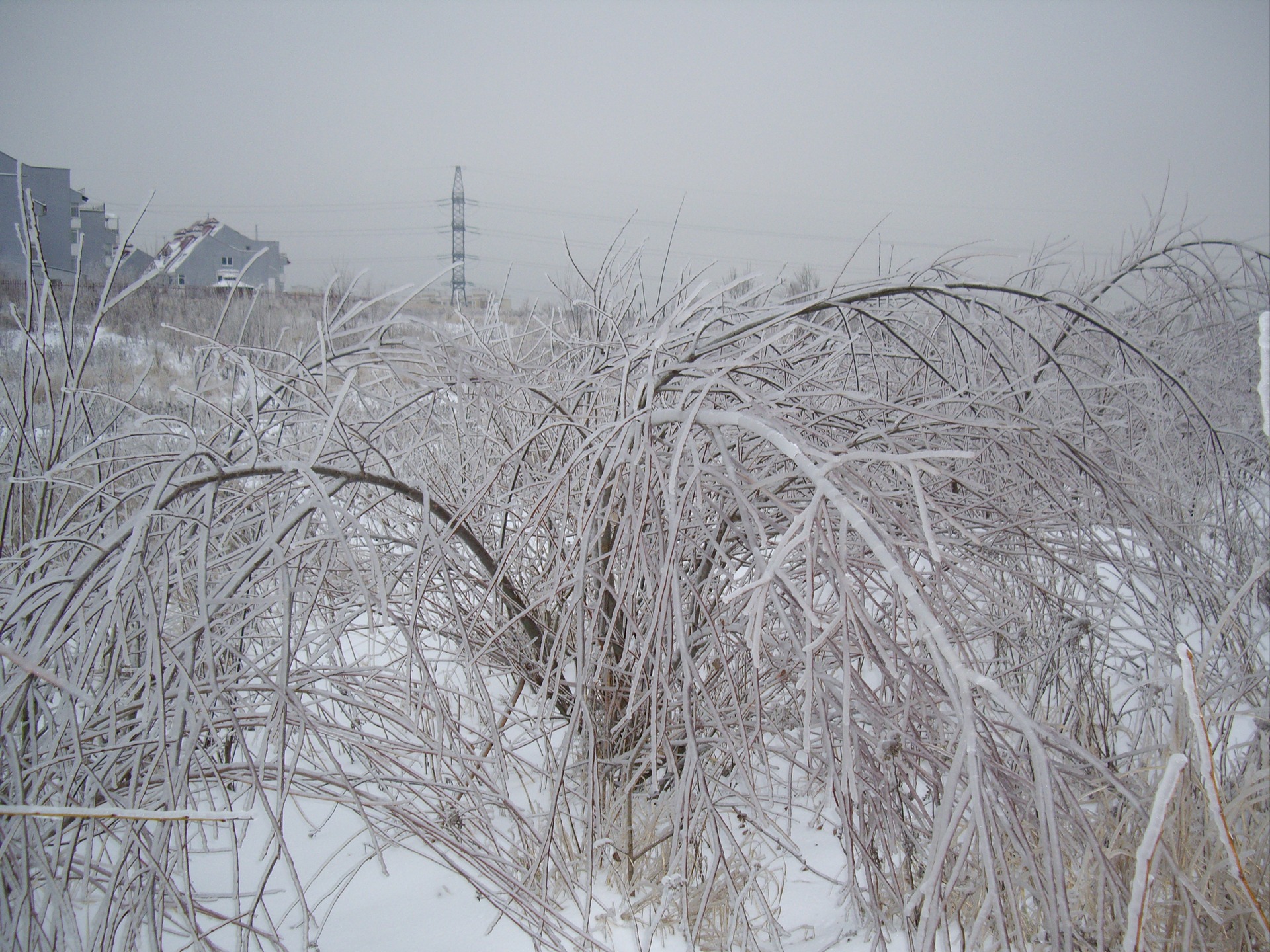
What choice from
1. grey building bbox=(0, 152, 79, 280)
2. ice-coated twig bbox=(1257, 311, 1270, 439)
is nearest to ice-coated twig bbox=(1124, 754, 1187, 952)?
ice-coated twig bbox=(1257, 311, 1270, 439)

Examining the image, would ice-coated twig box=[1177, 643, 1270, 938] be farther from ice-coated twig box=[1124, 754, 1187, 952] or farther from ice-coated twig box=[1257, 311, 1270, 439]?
ice-coated twig box=[1257, 311, 1270, 439]

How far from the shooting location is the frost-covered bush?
3.47 ft

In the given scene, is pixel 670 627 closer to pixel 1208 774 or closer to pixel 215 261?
pixel 1208 774

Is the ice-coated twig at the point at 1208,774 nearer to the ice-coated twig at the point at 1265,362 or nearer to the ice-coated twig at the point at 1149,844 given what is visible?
the ice-coated twig at the point at 1149,844

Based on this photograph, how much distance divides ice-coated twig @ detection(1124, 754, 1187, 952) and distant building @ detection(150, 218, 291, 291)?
1.81 m

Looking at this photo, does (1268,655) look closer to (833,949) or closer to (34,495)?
(833,949)

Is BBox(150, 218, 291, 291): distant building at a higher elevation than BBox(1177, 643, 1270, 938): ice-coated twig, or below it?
higher

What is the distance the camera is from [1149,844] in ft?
1.76

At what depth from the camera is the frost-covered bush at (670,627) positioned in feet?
3.47

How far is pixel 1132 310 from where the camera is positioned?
4.31 m

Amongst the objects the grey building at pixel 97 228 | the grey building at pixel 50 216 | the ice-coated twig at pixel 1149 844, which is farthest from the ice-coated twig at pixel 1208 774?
the grey building at pixel 50 216

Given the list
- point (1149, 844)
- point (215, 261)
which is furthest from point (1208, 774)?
point (215, 261)

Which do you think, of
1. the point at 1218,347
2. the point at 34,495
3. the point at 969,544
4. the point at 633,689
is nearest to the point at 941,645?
the point at 633,689

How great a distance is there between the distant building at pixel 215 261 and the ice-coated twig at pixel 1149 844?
181cm
